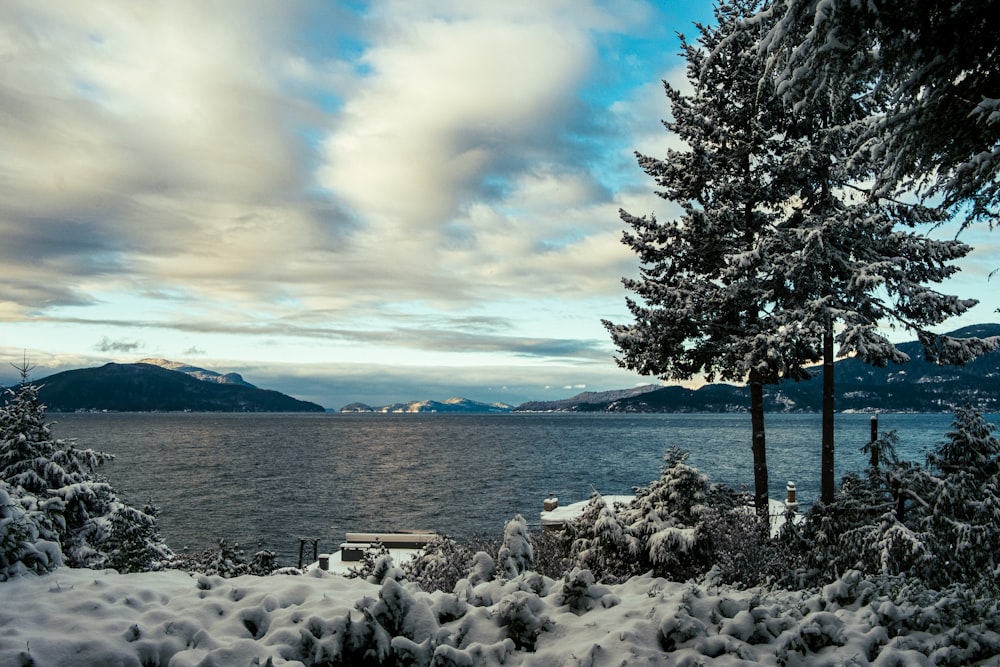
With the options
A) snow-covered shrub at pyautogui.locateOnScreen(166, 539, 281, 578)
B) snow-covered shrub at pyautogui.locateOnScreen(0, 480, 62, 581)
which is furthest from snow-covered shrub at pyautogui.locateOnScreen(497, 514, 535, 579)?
snow-covered shrub at pyautogui.locateOnScreen(166, 539, 281, 578)

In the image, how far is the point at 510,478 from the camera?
67.8 metres

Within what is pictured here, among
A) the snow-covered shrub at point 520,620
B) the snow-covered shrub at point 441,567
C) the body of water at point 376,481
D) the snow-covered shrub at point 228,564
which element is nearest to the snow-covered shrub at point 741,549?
the snow-covered shrub at point 520,620

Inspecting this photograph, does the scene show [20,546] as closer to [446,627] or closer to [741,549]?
[446,627]

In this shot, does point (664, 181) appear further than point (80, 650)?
Yes

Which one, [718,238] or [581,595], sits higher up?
[718,238]

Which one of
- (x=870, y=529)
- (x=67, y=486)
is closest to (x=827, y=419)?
(x=870, y=529)

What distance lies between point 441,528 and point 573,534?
31.6 m

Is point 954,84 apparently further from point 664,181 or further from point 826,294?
point 664,181

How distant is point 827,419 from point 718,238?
18.4 ft

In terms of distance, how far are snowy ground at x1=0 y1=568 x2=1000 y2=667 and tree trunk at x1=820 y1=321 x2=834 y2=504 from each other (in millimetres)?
9307

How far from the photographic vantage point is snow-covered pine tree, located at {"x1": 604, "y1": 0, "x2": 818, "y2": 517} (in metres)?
16.5

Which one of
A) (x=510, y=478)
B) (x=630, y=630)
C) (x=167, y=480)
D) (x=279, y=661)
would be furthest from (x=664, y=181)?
(x=167, y=480)

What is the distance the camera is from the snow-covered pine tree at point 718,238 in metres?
16.5

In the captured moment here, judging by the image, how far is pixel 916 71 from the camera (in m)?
6.61
